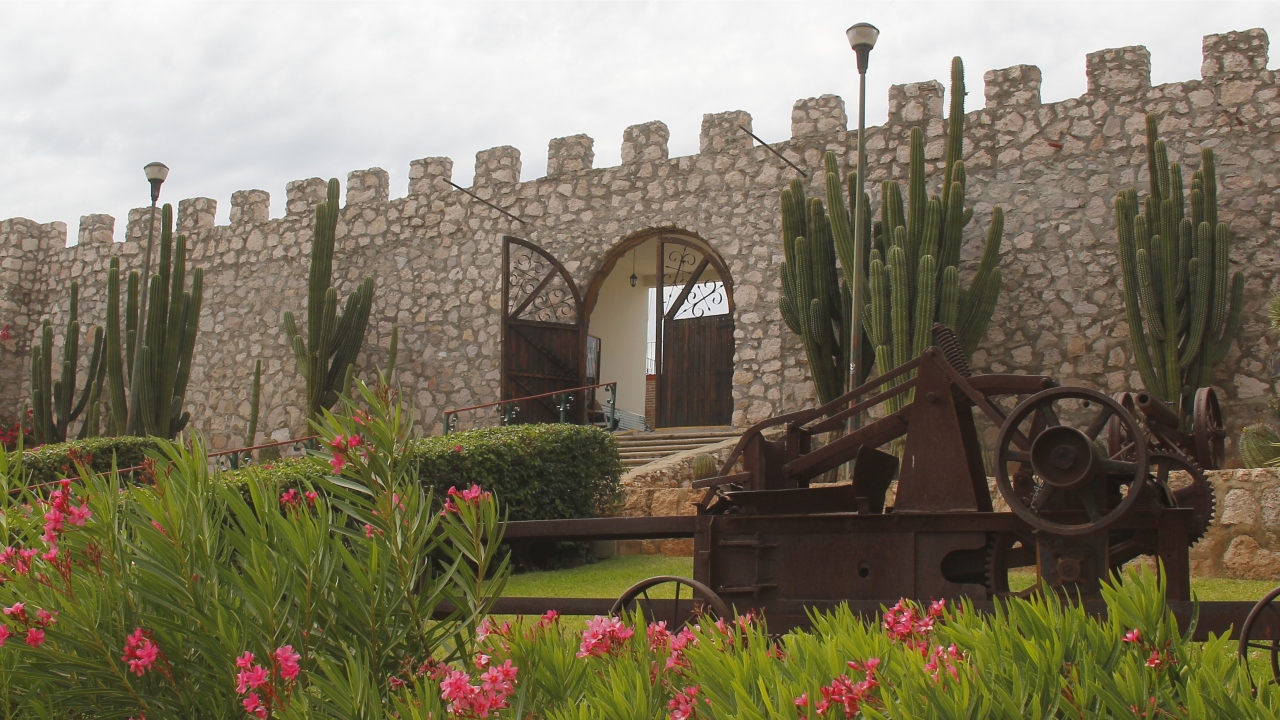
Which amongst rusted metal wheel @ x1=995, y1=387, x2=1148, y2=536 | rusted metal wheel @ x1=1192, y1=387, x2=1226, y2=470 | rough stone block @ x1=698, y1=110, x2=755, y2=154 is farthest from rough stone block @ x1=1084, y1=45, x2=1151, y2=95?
rusted metal wheel @ x1=995, y1=387, x2=1148, y2=536

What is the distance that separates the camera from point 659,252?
14547 millimetres

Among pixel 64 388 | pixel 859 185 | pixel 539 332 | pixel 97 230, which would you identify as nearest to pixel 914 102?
pixel 859 185

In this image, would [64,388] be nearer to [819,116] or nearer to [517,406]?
[517,406]

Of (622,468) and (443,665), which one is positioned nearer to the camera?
(443,665)

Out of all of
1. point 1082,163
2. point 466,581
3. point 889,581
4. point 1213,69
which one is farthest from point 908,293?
point 466,581

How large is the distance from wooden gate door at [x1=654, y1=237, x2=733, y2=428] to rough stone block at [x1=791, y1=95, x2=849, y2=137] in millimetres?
2051

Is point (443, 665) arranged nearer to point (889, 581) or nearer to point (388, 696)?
point (388, 696)

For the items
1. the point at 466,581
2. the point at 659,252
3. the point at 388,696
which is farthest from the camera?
the point at 659,252

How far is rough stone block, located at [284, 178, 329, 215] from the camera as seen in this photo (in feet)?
56.2

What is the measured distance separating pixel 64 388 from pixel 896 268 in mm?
13103

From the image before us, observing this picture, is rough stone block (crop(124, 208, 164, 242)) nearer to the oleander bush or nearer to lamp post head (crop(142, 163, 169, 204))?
lamp post head (crop(142, 163, 169, 204))

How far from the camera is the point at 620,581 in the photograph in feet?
26.4

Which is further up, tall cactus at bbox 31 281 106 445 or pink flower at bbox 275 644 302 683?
tall cactus at bbox 31 281 106 445

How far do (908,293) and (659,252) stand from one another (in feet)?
14.0
